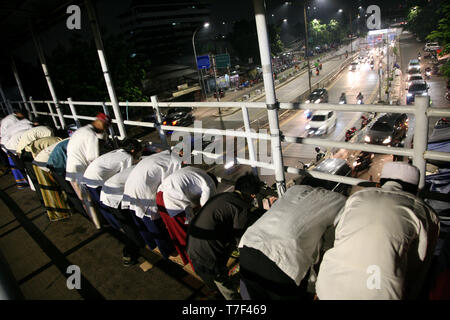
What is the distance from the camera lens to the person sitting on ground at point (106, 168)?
3.94 meters

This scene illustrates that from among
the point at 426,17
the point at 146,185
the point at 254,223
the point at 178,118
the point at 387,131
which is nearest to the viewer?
the point at 254,223

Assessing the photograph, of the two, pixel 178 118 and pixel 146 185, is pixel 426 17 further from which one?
pixel 146 185

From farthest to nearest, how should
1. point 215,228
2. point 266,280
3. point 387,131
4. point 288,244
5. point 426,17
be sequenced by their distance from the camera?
point 426,17
point 387,131
point 215,228
point 266,280
point 288,244

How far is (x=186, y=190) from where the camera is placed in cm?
310

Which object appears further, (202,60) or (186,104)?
(202,60)

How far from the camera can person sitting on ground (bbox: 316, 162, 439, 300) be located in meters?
1.56

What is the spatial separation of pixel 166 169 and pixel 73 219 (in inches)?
107

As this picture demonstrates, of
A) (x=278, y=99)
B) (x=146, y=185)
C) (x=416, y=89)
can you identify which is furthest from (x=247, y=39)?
(x=146, y=185)

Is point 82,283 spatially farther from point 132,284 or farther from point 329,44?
point 329,44

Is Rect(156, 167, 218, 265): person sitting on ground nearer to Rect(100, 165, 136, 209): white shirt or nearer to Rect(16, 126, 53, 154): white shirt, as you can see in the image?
Rect(100, 165, 136, 209): white shirt

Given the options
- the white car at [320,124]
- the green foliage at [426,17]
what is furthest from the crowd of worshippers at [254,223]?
the green foliage at [426,17]

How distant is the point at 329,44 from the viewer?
106688 millimetres

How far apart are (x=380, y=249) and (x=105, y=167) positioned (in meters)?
3.54
